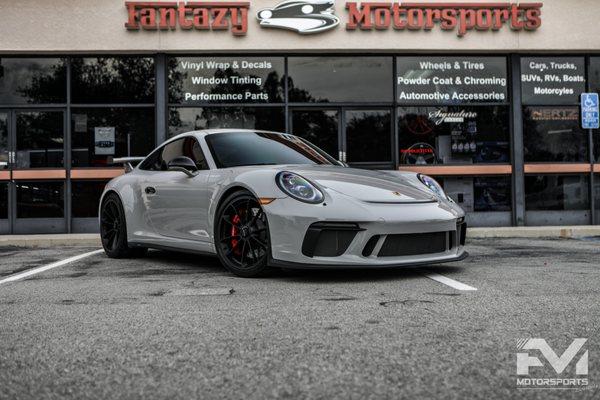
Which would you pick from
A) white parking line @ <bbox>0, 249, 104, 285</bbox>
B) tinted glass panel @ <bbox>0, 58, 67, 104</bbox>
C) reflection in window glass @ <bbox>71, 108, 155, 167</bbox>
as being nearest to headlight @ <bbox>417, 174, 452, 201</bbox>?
white parking line @ <bbox>0, 249, 104, 285</bbox>

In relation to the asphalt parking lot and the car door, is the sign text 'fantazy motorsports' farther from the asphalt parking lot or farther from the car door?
the asphalt parking lot

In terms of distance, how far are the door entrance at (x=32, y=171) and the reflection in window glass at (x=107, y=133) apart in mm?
295

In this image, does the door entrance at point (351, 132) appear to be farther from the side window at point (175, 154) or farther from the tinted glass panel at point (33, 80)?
the side window at point (175, 154)

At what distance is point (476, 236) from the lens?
11.1 m

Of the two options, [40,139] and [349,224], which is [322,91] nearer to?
[40,139]

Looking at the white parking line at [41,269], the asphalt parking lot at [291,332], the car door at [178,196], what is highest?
the car door at [178,196]

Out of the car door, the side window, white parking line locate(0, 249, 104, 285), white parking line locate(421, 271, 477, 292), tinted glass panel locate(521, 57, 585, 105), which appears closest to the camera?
white parking line locate(421, 271, 477, 292)

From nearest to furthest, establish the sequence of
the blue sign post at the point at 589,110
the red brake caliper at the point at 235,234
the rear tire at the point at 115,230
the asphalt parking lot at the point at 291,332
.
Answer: the asphalt parking lot at the point at 291,332
the red brake caliper at the point at 235,234
the rear tire at the point at 115,230
the blue sign post at the point at 589,110

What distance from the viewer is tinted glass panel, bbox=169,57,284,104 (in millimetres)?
12773

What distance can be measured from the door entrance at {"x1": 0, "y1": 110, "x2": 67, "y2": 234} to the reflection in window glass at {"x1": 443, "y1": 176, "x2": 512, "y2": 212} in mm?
7255

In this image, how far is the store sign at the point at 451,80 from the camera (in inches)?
510

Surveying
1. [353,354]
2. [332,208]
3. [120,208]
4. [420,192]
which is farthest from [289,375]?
[120,208]

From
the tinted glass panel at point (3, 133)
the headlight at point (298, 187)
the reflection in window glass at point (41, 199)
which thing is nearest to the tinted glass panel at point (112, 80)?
the tinted glass panel at point (3, 133)

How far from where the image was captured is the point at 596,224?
12984mm
